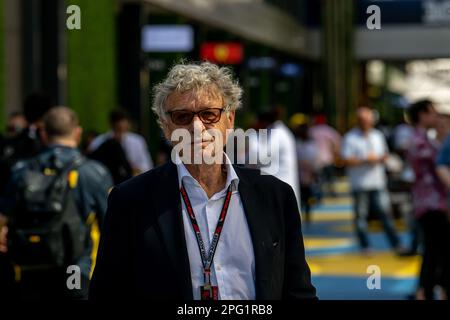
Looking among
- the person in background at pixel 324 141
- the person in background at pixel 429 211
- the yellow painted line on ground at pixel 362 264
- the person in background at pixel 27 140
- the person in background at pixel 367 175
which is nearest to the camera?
the person in background at pixel 27 140

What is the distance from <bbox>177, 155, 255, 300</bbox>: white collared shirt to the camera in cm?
370

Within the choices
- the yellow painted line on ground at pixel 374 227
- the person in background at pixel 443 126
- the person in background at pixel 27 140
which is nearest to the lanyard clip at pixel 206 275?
the person in background at pixel 27 140

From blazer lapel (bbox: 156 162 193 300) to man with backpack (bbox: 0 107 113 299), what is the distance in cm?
314

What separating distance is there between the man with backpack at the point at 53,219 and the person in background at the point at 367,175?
9.11 meters

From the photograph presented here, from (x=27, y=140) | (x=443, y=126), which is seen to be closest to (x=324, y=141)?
(x=443, y=126)

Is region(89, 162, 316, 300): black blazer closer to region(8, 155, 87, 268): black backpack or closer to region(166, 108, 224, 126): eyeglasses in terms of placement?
region(166, 108, 224, 126): eyeglasses

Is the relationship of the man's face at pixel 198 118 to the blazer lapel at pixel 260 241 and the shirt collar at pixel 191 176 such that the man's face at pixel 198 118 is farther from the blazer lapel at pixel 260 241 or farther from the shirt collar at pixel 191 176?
the blazer lapel at pixel 260 241

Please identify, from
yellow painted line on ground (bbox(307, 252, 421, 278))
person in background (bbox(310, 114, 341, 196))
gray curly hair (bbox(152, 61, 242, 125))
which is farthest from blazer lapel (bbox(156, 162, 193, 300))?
person in background (bbox(310, 114, 341, 196))

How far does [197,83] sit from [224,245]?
53 centimetres

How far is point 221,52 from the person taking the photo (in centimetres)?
2698

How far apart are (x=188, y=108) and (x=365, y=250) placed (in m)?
12.5

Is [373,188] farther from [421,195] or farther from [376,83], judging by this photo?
[376,83]

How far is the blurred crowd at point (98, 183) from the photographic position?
22.7ft

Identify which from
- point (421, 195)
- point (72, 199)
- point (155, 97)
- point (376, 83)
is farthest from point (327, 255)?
point (376, 83)
